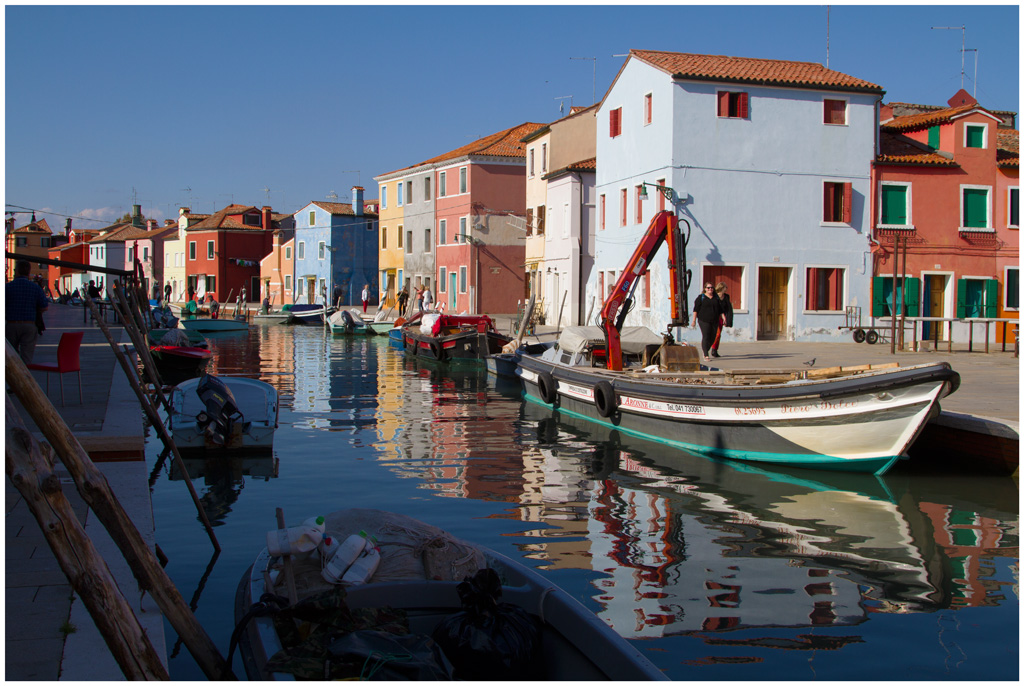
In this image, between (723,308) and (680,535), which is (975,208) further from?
(680,535)

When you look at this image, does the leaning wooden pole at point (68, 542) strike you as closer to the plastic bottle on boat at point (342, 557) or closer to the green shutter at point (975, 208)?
the plastic bottle on boat at point (342, 557)

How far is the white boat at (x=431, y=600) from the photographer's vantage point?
15.3 ft

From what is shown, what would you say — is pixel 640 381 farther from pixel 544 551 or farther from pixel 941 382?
pixel 544 551

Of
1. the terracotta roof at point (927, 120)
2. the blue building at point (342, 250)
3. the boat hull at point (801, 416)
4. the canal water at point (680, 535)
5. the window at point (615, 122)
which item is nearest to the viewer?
the canal water at point (680, 535)

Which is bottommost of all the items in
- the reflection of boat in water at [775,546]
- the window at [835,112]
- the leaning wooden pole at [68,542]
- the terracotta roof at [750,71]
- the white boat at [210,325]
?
the reflection of boat in water at [775,546]

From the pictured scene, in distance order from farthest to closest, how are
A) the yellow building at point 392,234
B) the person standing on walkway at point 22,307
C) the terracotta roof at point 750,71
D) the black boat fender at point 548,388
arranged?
the yellow building at point 392,234, the terracotta roof at point 750,71, the black boat fender at point 548,388, the person standing on walkway at point 22,307

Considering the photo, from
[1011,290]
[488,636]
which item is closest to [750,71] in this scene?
[1011,290]

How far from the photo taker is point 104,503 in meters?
4.39

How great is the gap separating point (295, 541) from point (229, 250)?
7175 centimetres

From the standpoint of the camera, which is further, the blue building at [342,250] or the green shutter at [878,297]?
the blue building at [342,250]

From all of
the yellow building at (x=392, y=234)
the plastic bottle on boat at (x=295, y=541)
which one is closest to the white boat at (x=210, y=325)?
the yellow building at (x=392, y=234)

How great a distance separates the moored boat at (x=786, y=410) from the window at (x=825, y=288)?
15135mm

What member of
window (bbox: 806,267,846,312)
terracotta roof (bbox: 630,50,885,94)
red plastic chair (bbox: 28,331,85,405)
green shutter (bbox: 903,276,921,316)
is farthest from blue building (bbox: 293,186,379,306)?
red plastic chair (bbox: 28,331,85,405)

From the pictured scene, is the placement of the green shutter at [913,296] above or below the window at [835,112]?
below
